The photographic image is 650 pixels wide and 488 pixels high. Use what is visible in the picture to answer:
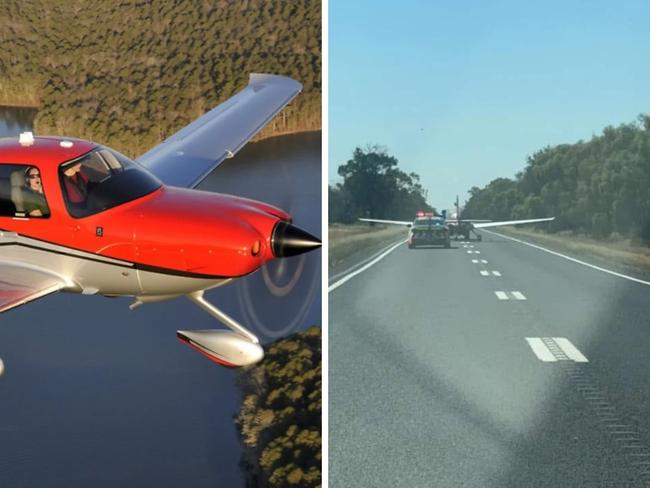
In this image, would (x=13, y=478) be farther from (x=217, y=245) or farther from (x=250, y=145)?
(x=217, y=245)

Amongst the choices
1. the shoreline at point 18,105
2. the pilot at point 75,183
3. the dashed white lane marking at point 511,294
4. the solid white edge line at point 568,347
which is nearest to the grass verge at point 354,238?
the dashed white lane marking at point 511,294

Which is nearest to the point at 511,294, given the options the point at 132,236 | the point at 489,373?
the point at 489,373

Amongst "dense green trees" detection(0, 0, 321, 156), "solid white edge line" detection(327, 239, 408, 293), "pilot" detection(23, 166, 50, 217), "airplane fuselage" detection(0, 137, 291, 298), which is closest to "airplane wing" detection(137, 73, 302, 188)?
"airplane fuselage" detection(0, 137, 291, 298)

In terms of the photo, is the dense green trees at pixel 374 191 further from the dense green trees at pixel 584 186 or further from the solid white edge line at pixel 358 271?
the solid white edge line at pixel 358 271

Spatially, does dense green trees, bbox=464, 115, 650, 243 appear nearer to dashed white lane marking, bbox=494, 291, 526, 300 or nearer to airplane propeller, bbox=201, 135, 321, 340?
airplane propeller, bbox=201, 135, 321, 340

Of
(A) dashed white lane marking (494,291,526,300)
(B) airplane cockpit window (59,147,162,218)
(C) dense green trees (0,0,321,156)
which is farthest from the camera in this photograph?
(A) dashed white lane marking (494,291,526,300)

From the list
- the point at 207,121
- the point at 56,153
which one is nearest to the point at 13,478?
the point at 207,121

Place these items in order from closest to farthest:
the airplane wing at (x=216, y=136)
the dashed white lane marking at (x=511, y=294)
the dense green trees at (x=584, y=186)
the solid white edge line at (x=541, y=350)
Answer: the airplane wing at (x=216, y=136) < the dense green trees at (x=584, y=186) < the solid white edge line at (x=541, y=350) < the dashed white lane marking at (x=511, y=294)

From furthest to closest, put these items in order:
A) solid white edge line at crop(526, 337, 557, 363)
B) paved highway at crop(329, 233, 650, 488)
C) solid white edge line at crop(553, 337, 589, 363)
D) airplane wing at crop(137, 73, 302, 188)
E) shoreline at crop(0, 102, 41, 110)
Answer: solid white edge line at crop(526, 337, 557, 363) < solid white edge line at crop(553, 337, 589, 363) < paved highway at crop(329, 233, 650, 488) < shoreline at crop(0, 102, 41, 110) < airplane wing at crop(137, 73, 302, 188)
